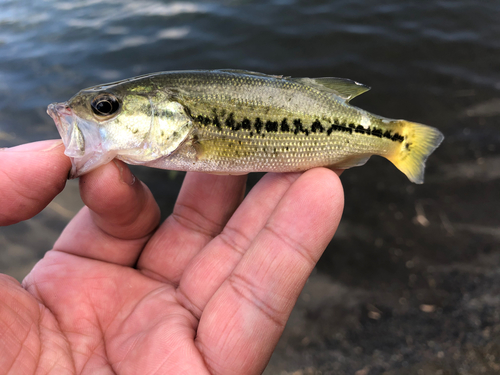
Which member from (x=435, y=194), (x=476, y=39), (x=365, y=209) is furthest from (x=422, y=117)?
(x=476, y=39)

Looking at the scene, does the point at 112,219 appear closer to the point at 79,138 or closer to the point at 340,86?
the point at 79,138

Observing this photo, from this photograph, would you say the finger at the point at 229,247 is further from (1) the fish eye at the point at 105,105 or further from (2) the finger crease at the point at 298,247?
(1) the fish eye at the point at 105,105

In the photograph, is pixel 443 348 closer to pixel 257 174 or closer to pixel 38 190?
pixel 257 174

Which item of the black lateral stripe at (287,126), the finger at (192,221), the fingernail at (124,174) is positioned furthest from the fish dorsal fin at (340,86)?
the fingernail at (124,174)

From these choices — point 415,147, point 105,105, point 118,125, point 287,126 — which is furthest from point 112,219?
point 415,147

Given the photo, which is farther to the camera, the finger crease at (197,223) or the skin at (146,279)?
the finger crease at (197,223)

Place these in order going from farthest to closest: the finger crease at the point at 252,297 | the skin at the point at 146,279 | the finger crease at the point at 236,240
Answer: the finger crease at the point at 236,240 < the finger crease at the point at 252,297 < the skin at the point at 146,279

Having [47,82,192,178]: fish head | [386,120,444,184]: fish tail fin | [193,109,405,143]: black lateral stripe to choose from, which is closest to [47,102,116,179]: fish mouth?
[47,82,192,178]: fish head

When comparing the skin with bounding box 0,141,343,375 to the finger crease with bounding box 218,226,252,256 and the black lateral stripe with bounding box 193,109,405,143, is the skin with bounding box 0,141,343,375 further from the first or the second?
the black lateral stripe with bounding box 193,109,405,143
